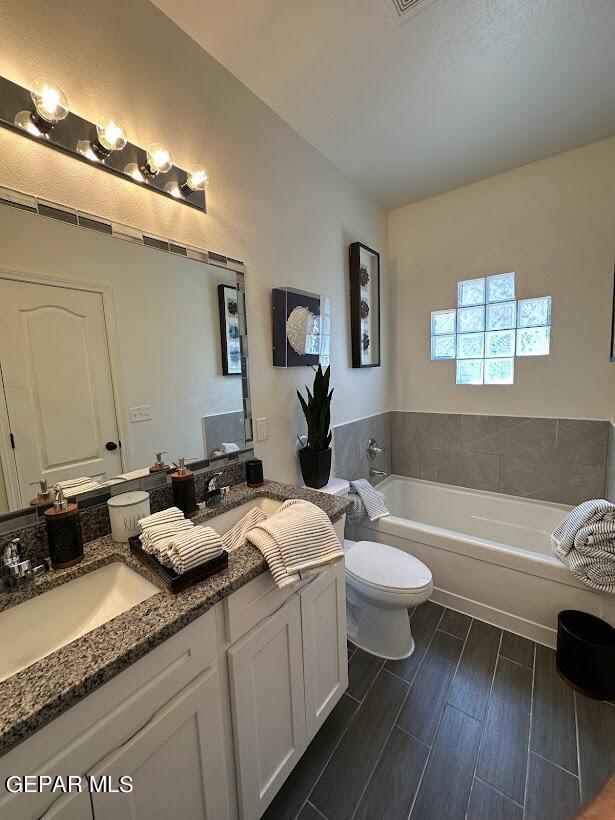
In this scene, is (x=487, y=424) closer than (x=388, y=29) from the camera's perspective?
No

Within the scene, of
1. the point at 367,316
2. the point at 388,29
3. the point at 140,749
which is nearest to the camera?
the point at 140,749

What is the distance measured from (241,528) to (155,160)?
4.53 feet

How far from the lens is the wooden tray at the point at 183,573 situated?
81cm

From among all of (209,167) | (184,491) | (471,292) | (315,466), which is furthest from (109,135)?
(471,292)

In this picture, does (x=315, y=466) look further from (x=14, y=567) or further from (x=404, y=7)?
(x=404, y=7)

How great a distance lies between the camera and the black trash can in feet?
4.59

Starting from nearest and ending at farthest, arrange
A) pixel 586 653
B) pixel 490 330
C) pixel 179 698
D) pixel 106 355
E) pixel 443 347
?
pixel 179 698
pixel 106 355
pixel 586 653
pixel 490 330
pixel 443 347

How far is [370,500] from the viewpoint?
7.18ft

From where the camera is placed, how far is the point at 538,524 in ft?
7.72

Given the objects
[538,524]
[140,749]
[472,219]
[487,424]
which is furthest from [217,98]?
[538,524]

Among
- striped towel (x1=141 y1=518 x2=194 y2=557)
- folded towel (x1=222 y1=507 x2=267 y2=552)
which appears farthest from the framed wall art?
striped towel (x1=141 y1=518 x2=194 y2=557)

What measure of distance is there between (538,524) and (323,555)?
208cm

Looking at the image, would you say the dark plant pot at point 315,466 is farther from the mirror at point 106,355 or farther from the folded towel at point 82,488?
the folded towel at point 82,488

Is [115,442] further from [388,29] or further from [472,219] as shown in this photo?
[472,219]
